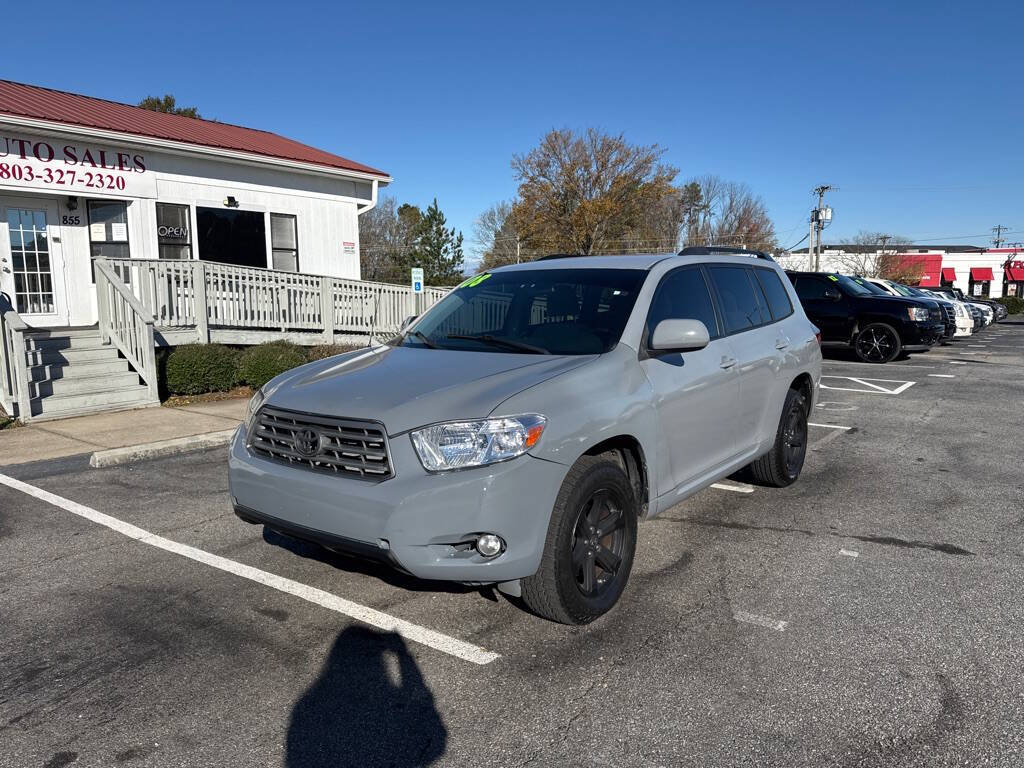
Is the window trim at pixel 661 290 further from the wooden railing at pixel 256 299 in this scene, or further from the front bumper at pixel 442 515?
the wooden railing at pixel 256 299

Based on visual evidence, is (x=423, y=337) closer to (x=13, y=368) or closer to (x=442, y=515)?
(x=442, y=515)

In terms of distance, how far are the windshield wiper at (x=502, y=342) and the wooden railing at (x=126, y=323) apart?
264 inches

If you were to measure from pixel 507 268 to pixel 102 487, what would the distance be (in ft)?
12.6

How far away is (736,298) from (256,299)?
9253 mm

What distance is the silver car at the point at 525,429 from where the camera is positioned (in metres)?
3.13

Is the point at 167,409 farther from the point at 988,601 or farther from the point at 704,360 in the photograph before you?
the point at 988,601

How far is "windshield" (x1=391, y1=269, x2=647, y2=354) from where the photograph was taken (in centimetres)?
409

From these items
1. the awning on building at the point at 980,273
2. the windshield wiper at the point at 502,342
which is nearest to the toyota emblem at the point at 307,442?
the windshield wiper at the point at 502,342

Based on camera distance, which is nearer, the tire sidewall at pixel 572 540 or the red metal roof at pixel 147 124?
the tire sidewall at pixel 572 540

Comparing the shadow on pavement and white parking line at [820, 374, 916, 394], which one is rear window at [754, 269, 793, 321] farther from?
white parking line at [820, 374, 916, 394]

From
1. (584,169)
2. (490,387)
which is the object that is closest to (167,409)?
(490,387)

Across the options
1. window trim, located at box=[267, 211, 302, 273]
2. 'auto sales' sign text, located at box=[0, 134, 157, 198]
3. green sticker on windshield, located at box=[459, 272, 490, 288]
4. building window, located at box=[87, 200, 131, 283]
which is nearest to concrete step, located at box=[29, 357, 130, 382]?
building window, located at box=[87, 200, 131, 283]

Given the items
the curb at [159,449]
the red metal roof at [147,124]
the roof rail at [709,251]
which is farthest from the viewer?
the red metal roof at [147,124]

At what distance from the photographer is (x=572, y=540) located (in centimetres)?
337
